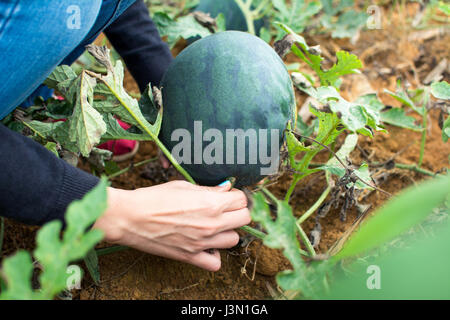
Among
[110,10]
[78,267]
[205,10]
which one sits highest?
[110,10]

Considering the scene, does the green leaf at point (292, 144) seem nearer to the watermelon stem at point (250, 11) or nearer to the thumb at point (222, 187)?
the thumb at point (222, 187)

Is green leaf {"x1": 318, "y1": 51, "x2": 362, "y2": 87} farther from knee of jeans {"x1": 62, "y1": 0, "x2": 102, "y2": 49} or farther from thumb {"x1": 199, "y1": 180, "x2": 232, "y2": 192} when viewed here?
knee of jeans {"x1": 62, "y1": 0, "x2": 102, "y2": 49}

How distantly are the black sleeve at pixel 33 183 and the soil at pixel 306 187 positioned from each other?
1.24 ft

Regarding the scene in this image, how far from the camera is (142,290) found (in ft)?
3.81

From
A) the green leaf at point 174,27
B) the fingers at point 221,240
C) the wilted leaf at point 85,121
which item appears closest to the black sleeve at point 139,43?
the green leaf at point 174,27

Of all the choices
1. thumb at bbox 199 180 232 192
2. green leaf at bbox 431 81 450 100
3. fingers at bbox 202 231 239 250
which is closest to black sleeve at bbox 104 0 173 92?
thumb at bbox 199 180 232 192

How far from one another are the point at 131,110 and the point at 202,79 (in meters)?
0.18

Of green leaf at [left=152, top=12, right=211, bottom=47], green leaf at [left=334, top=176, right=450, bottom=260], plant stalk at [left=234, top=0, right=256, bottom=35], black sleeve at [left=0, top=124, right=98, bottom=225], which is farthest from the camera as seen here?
plant stalk at [left=234, top=0, right=256, bottom=35]

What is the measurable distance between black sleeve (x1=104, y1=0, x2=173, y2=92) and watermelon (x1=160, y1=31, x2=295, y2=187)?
9.5 inches

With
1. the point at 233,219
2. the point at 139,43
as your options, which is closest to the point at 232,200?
the point at 233,219

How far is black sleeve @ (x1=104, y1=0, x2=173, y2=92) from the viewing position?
4.25 ft

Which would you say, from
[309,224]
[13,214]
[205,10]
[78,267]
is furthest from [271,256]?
[205,10]

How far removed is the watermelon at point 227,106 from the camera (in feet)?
3.37
